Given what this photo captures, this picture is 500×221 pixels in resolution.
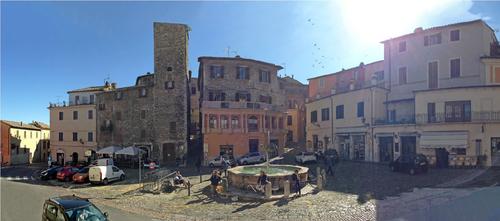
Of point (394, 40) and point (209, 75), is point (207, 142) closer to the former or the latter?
point (209, 75)

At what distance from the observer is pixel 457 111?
3303cm

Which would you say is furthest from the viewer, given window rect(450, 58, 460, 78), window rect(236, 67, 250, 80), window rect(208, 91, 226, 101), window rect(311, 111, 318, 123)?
window rect(311, 111, 318, 123)

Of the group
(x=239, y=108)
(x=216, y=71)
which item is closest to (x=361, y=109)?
(x=239, y=108)

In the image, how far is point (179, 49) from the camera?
48125mm

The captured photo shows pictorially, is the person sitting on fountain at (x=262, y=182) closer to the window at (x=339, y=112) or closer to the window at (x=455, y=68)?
the window at (x=339, y=112)

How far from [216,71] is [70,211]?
1496 inches

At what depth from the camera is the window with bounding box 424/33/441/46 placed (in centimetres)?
3847

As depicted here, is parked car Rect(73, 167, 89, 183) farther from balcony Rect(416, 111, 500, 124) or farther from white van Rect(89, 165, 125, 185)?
balcony Rect(416, 111, 500, 124)

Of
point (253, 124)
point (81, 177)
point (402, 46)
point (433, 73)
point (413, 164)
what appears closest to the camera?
point (413, 164)

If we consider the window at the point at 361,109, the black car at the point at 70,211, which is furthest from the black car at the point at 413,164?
the black car at the point at 70,211

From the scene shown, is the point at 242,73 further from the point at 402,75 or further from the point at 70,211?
the point at 70,211

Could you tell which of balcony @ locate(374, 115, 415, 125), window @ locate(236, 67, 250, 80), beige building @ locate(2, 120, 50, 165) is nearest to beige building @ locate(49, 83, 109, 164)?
beige building @ locate(2, 120, 50, 165)

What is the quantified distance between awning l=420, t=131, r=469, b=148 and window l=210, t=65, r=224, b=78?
84.8ft

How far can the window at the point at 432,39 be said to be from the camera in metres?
38.5
